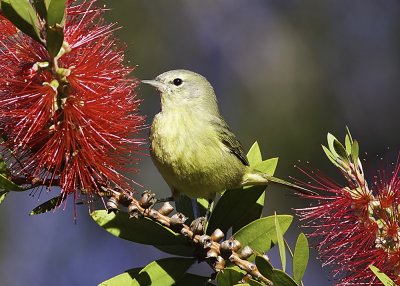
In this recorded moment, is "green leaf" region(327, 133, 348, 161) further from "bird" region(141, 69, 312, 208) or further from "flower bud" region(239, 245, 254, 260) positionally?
"bird" region(141, 69, 312, 208)

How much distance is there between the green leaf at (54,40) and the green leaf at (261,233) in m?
0.75

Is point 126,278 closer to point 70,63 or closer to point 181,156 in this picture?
point 70,63

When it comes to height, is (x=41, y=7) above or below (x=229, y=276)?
above

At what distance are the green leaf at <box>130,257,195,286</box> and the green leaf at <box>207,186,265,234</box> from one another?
27cm

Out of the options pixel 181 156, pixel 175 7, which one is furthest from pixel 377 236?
pixel 175 7

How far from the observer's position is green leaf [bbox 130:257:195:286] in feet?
6.71

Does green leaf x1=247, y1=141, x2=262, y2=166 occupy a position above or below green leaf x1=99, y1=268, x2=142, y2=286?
above

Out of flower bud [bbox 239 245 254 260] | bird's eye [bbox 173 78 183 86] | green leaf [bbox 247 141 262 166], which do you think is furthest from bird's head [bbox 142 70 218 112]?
flower bud [bbox 239 245 254 260]

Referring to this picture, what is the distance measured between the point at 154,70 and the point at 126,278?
7.48 metres

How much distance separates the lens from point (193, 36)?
10.4m

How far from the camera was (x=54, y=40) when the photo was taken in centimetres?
188

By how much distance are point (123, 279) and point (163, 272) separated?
0.12m

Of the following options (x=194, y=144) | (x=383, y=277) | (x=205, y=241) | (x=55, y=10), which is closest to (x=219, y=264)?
(x=205, y=241)

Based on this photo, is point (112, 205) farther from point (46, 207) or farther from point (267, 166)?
point (267, 166)
